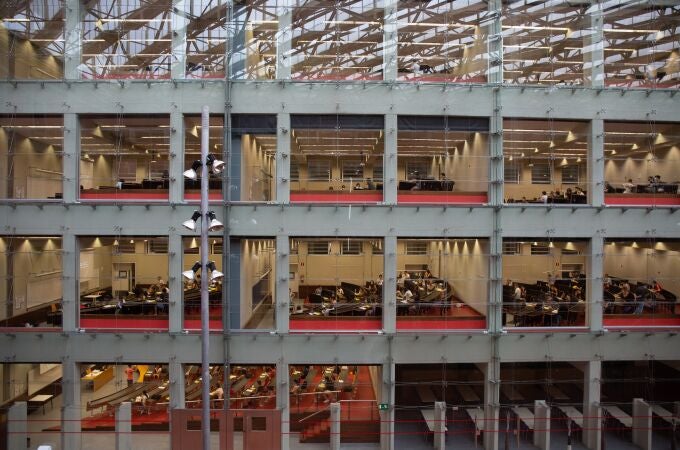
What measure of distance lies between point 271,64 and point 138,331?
29.2 feet

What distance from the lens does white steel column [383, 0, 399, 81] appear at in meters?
13.7

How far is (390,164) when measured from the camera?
13.6m

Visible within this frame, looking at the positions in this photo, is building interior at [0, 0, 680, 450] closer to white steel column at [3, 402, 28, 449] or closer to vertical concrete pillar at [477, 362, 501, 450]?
vertical concrete pillar at [477, 362, 501, 450]

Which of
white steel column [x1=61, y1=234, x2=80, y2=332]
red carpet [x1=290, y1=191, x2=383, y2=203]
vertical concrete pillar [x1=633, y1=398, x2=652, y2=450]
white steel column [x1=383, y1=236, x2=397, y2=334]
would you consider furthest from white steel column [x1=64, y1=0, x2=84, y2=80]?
vertical concrete pillar [x1=633, y1=398, x2=652, y2=450]

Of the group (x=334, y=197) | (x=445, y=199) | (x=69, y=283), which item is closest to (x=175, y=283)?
(x=69, y=283)

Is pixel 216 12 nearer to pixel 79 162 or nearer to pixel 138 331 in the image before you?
pixel 79 162

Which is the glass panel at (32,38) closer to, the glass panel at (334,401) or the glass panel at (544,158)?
the glass panel at (334,401)

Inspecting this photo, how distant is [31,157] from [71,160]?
121 inches

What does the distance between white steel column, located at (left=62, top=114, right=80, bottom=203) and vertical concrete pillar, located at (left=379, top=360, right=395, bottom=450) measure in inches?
411

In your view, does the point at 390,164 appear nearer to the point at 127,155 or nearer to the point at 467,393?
the point at 467,393

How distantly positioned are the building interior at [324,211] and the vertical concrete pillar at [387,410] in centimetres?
6

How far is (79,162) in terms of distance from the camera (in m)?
13.8

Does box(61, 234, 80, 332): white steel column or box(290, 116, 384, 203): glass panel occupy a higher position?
box(290, 116, 384, 203): glass panel

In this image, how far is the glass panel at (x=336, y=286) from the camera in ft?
45.2
